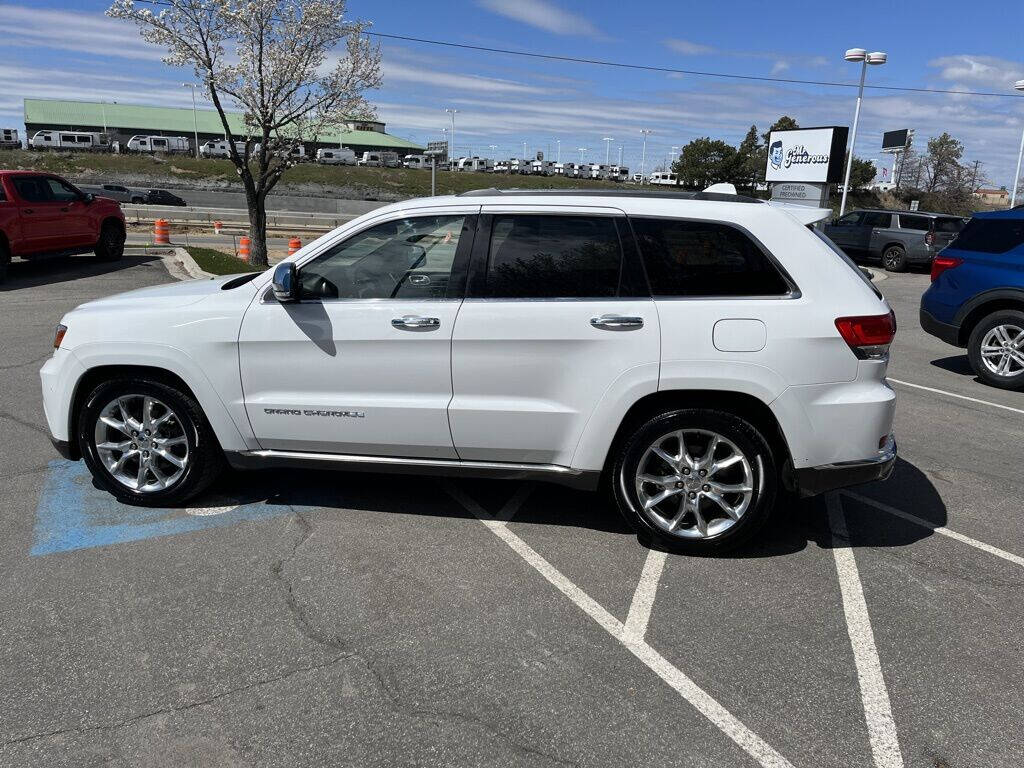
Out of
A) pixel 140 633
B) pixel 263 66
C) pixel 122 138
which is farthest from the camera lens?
pixel 122 138

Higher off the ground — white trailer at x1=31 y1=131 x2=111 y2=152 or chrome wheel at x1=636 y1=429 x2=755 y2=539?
white trailer at x1=31 y1=131 x2=111 y2=152

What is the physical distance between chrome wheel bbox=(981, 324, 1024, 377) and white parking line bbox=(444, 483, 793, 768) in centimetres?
687

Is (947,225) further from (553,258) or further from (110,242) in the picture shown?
(553,258)

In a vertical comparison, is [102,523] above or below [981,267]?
below

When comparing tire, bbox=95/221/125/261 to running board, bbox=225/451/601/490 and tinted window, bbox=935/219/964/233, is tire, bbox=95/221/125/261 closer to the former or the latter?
running board, bbox=225/451/601/490

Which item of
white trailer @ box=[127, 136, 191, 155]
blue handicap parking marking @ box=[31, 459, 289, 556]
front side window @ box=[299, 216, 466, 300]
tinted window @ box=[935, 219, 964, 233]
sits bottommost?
blue handicap parking marking @ box=[31, 459, 289, 556]

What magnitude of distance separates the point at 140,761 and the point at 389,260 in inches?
103

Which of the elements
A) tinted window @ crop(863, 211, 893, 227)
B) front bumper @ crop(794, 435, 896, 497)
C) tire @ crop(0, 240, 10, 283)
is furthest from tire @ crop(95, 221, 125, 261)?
tinted window @ crop(863, 211, 893, 227)

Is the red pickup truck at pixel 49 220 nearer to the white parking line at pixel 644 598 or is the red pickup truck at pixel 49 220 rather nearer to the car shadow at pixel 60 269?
the car shadow at pixel 60 269

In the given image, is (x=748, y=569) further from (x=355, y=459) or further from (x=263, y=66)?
(x=263, y=66)

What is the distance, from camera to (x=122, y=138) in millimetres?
91062

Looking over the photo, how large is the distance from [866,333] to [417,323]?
227 centimetres

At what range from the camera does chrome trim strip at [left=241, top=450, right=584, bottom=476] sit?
4.20 metres

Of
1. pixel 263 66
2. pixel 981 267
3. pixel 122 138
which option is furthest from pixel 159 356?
pixel 122 138
